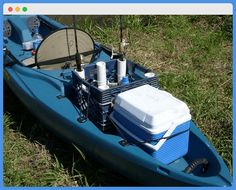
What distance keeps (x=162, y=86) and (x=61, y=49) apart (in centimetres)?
145

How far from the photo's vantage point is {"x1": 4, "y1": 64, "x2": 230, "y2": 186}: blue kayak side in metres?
2.80

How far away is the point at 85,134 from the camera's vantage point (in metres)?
3.23

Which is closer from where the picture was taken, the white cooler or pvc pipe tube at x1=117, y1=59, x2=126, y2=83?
the white cooler

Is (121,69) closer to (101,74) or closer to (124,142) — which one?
(101,74)

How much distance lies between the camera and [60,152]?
385 cm

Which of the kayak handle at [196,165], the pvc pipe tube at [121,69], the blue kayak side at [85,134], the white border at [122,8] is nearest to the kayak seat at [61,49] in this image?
the blue kayak side at [85,134]

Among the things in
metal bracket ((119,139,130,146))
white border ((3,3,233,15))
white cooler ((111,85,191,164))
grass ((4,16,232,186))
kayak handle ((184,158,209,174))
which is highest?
white border ((3,3,233,15))

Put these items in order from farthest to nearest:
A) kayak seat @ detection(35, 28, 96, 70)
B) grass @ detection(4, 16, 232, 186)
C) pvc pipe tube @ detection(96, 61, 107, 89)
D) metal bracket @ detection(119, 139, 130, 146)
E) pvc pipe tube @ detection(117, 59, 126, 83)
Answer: kayak seat @ detection(35, 28, 96, 70) → grass @ detection(4, 16, 232, 186) → pvc pipe tube @ detection(117, 59, 126, 83) → pvc pipe tube @ detection(96, 61, 107, 89) → metal bracket @ detection(119, 139, 130, 146)

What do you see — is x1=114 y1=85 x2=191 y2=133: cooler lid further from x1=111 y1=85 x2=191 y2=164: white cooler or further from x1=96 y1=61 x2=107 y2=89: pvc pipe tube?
x1=96 y1=61 x2=107 y2=89: pvc pipe tube

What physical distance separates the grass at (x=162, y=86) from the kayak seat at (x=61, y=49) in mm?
705

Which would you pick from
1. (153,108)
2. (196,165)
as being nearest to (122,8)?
(153,108)

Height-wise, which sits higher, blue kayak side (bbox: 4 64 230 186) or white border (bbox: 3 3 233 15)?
white border (bbox: 3 3 233 15)

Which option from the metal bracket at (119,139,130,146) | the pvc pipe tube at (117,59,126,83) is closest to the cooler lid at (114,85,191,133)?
the metal bracket at (119,139,130,146)

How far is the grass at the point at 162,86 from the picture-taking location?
11.7 feet
